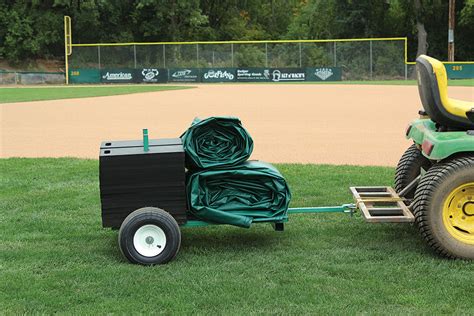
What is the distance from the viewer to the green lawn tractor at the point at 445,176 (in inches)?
193

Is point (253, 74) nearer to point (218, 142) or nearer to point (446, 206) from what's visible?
point (218, 142)

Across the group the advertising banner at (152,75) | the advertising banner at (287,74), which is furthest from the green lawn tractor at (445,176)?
the advertising banner at (152,75)

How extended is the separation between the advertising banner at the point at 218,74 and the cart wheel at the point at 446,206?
125 ft

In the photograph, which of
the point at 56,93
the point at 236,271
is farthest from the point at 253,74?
the point at 236,271

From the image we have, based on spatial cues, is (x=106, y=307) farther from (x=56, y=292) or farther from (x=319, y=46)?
(x=319, y=46)

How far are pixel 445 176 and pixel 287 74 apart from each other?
3826cm

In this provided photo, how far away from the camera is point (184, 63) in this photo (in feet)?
145

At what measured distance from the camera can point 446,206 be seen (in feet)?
16.3

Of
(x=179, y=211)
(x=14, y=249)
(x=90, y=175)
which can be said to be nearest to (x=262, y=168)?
(x=179, y=211)

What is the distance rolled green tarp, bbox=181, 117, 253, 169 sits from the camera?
5.16 meters

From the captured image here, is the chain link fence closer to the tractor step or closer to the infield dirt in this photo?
→ the infield dirt

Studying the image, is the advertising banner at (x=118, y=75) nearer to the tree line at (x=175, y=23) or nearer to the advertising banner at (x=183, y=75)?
the advertising banner at (x=183, y=75)

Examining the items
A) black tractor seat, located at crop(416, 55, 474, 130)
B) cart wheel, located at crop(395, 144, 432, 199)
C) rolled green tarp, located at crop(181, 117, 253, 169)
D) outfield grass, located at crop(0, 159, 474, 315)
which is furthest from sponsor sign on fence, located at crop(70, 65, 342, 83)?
rolled green tarp, located at crop(181, 117, 253, 169)

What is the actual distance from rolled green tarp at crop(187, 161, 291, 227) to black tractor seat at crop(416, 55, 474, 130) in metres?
1.26
